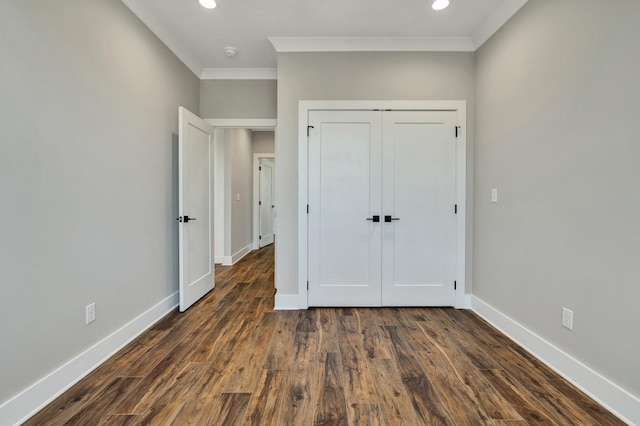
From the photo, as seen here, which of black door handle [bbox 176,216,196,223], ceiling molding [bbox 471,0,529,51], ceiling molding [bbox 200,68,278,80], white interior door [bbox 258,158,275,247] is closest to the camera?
ceiling molding [bbox 471,0,529,51]

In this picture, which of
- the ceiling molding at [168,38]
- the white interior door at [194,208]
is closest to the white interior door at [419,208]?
the white interior door at [194,208]

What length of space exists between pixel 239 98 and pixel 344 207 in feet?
6.07

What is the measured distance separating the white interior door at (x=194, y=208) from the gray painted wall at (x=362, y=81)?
896mm

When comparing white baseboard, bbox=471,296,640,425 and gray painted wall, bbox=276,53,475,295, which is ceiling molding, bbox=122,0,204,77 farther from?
white baseboard, bbox=471,296,640,425

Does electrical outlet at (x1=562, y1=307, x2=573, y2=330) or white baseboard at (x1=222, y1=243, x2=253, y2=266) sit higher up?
electrical outlet at (x1=562, y1=307, x2=573, y2=330)

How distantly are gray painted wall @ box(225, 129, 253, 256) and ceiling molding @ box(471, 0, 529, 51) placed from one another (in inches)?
148

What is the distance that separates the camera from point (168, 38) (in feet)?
8.89

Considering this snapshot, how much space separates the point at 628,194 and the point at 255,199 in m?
5.85

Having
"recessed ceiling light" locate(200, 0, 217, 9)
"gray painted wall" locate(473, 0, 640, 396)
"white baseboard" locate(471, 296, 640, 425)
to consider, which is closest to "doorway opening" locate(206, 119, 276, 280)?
"recessed ceiling light" locate(200, 0, 217, 9)

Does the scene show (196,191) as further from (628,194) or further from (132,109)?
(628,194)

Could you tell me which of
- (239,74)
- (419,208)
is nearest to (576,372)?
(419,208)

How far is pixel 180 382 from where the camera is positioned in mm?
1715

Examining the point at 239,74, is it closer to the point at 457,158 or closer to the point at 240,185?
the point at 240,185

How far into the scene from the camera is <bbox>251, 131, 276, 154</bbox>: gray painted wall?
640 centimetres
